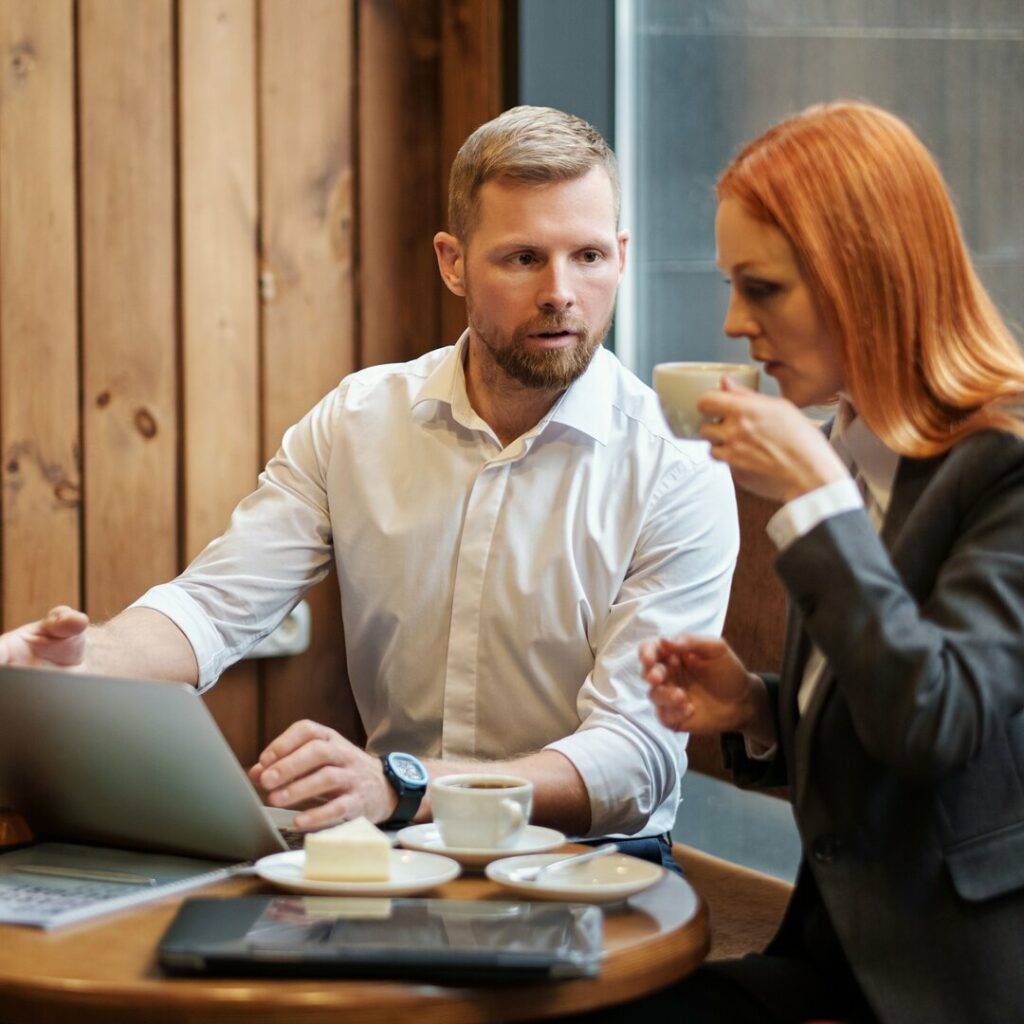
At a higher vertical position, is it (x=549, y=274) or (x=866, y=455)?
(x=549, y=274)

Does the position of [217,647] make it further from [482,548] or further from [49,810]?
[49,810]

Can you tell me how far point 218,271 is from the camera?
2.72 meters

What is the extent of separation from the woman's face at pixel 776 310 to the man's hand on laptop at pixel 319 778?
0.53 metres

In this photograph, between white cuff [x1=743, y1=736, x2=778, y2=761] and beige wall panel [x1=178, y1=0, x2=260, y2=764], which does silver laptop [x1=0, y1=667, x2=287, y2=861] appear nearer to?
white cuff [x1=743, y1=736, x2=778, y2=761]

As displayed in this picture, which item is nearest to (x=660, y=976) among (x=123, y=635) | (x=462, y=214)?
(x=123, y=635)

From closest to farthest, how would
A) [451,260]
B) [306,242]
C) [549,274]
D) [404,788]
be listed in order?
1. [404,788]
2. [549,274]
3. [451,260]
4. [306,242]

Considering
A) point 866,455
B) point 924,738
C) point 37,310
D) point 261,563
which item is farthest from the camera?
point 37,310

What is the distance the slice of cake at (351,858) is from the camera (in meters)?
1.21

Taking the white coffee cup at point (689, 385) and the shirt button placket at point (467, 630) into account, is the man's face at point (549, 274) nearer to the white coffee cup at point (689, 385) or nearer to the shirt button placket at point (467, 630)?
the shirt button placket at point (467, 630)

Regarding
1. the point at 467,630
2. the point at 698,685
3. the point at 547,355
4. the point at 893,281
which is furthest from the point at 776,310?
the point at 467,630

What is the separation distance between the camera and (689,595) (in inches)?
73.6

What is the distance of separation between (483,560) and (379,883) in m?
0.77

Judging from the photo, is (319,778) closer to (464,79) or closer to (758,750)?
(758,750)

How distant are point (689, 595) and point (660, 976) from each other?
82cm
